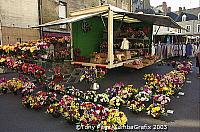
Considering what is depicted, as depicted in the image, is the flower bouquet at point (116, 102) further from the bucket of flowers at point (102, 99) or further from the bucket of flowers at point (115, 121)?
the bucket of flowers at point (115, 121)

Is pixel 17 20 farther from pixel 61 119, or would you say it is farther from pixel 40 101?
pixel 61 119

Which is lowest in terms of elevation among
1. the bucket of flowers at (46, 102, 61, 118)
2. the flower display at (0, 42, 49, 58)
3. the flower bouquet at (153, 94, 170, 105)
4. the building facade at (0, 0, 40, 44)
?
the bucket of flowers at (46, 102, 61, 118)

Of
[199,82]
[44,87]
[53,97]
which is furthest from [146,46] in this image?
[53,97]

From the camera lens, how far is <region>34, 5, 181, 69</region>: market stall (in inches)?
376

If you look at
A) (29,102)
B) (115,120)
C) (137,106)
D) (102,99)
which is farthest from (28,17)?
(115,120)

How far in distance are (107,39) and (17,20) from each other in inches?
255

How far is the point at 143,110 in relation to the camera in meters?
5.64

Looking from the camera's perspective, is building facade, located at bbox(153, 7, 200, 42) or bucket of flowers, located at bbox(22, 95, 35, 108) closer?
bucket of flowers, located at bbox(22, 95, 35, 108)

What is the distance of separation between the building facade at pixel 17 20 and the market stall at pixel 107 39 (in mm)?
4686

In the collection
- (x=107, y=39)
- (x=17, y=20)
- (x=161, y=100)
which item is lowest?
(x=161, y=100)

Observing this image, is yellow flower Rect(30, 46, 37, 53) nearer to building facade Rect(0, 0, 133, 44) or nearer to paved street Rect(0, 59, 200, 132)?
paved street Rect(0, 59, 200, 132)

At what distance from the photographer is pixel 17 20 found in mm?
13648

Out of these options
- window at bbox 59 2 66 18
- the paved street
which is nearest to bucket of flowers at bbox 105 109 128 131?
the paved street

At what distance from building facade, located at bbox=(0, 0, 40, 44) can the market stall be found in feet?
15.4
